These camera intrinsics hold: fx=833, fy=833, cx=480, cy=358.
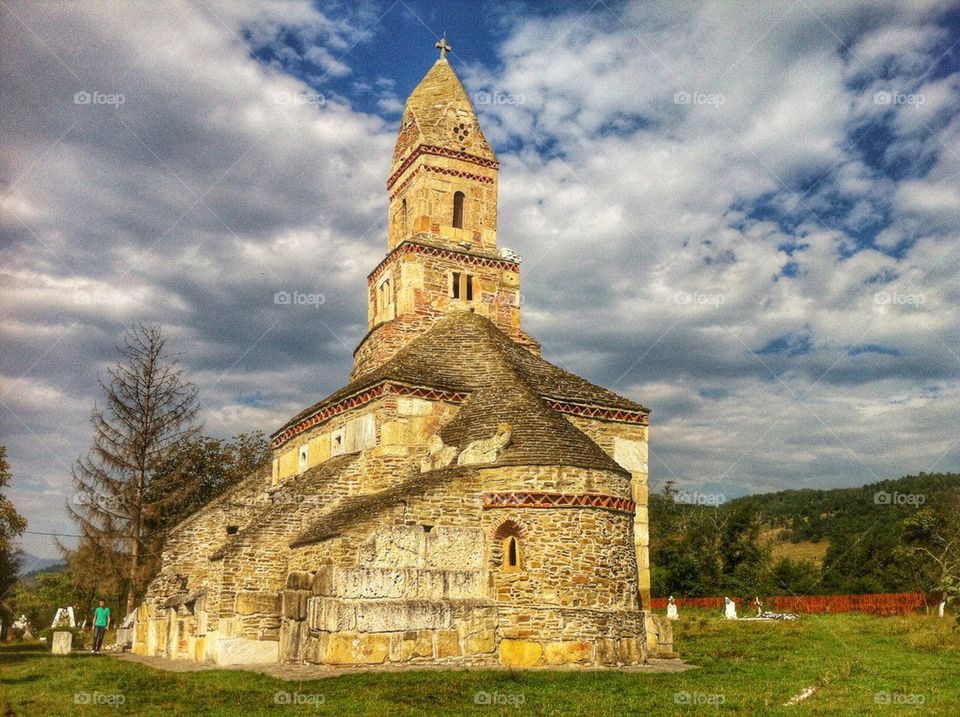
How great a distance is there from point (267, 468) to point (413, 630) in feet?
43.6

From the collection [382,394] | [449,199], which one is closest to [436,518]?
[382,394]

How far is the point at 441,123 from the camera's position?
26.7 m

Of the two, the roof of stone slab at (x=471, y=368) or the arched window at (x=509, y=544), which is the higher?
the roof of stone slab at (x=471, y=368)

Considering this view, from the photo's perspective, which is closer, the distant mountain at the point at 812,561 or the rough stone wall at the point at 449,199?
the rough stone wall at the point at 449,199

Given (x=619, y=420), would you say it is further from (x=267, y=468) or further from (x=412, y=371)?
(x=267, y=468)

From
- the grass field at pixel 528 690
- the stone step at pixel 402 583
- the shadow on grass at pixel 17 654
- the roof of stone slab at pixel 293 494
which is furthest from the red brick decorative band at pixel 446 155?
the shadow on grass at pixel 17 654

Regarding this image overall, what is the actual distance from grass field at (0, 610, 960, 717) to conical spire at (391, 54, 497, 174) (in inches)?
657

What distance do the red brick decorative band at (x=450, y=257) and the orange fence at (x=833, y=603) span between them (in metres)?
20.6

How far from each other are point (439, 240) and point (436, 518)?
11.7 metres

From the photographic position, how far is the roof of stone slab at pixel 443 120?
26.5 meters

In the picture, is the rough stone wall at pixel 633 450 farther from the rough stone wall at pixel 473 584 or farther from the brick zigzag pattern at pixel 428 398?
the rough stone wall at pixel 473 584

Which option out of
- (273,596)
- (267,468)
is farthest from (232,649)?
(267,468)

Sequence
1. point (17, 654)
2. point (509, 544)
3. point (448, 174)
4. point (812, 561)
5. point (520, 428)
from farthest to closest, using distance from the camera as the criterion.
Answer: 1. point (812, 561)
2. point (448, 174)
3. point (17, 654)
4. point (520, 428)
5. point (509, 544)

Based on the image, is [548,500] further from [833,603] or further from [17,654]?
[833,603]
